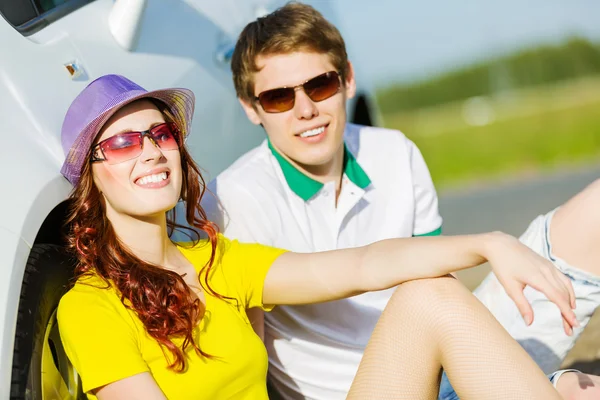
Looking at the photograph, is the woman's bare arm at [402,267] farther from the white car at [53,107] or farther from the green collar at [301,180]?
the white car at [53,107]

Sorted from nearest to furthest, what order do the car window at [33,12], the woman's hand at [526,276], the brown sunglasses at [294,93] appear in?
the woman's hand at [526,276] < the car window at [33,12] < the brown sunglasses at [294,93]

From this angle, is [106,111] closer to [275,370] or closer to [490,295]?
[275,370]

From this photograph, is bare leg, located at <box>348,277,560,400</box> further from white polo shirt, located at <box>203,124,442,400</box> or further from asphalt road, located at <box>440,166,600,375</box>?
asphalt road, located at <box>440,166,600,375</box>

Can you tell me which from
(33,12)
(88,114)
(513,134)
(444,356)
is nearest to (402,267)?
(444,356)

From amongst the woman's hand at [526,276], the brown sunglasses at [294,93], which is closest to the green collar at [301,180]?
the brown sunglasses at [294,93]

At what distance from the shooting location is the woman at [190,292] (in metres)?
1.99

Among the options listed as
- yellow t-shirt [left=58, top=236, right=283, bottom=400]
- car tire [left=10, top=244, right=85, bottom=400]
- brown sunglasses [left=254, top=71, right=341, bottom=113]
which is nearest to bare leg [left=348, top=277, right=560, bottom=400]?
yellow t-shirt [left=58, top=236, right=283, bottom=400]

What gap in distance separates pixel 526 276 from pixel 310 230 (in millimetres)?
832

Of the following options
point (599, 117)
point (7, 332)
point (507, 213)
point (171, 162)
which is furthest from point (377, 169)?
point (599, 117)

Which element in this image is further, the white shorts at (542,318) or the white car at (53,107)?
the white shorts at (542,318)

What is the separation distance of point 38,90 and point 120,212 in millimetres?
368

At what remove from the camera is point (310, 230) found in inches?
106

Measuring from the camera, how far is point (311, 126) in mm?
2689

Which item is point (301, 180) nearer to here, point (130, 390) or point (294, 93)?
point (294, 93)
